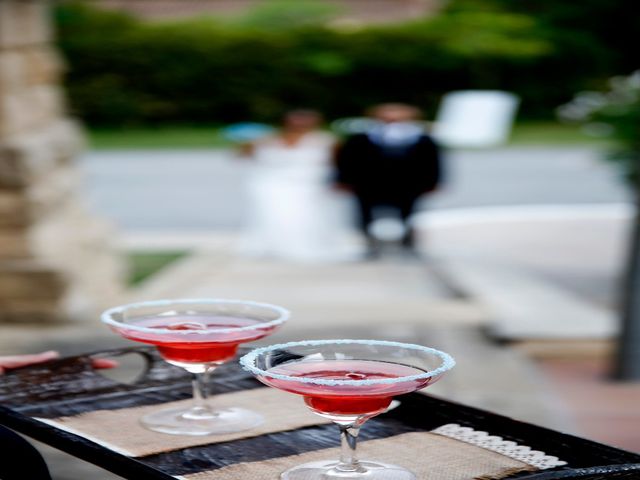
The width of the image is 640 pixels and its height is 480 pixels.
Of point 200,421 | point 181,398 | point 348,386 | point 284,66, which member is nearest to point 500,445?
point 348,386

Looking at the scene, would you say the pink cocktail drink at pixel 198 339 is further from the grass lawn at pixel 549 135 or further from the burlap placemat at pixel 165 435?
the grass lawn at pixel 549 135

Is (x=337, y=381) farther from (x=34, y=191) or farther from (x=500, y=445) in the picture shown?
(x=34, y=191)

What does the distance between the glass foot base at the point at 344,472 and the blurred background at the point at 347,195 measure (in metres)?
2.56

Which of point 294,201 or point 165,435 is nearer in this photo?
point 165,435

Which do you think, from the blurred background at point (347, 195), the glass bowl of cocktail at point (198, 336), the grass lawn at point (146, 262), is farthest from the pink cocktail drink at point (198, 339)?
the grass lawn at point (146, 262)

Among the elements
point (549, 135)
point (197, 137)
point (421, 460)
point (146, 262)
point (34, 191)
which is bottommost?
point (146, 262)

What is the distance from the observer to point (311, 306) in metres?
8.56

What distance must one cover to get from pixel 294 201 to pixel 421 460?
10987 millimetres

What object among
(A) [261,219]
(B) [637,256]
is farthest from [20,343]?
(A) [261,219]

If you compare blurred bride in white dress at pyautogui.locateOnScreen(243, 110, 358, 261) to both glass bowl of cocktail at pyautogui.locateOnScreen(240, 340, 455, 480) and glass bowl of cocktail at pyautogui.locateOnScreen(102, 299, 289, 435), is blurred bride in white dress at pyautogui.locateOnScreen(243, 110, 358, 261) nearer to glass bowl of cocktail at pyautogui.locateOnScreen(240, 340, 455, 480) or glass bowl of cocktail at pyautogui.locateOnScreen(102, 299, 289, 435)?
glass bowl of cocktail at pyautogui.locateOnScreen(102, 299, 289, 435)

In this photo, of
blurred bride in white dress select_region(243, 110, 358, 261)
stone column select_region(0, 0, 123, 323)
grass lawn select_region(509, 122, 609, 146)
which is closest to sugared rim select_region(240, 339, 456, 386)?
stone column select_region(0, 0, 123, 323)

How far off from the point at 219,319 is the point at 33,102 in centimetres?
582

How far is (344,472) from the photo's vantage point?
2.29m

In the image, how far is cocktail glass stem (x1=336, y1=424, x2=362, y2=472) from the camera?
2303mm
